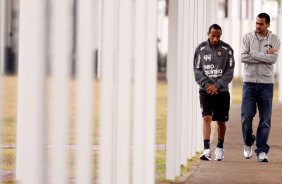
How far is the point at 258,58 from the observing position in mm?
12711

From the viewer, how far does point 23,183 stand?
13.7 ft

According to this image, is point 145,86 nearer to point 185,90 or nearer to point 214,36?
point 185,90

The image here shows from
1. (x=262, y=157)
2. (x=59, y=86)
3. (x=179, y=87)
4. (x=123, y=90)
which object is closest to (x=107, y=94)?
Result: (x=123, y=90)

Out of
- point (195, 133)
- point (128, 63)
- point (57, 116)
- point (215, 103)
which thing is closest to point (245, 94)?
point (215, 103)

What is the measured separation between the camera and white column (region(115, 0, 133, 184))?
7.31m

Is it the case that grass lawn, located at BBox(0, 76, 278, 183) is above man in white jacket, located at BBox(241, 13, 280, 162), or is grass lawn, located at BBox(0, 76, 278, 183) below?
below

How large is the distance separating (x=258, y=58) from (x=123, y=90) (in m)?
5.60

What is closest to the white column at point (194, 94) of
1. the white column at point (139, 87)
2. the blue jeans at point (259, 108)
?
the blue jeans at point (259, 108)

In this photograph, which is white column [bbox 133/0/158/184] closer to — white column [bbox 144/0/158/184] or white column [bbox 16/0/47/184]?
white column [bbox 144/0/158/184]

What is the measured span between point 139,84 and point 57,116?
3795 millimetres

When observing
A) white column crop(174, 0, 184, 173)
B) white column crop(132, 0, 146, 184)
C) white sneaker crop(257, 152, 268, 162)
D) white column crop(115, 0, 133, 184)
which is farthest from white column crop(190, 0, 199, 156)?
white column crop(115, 0, 133, 184)

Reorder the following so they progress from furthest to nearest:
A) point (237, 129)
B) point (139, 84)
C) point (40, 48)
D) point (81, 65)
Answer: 1. point (237, 129)
2. point (139, 84)
3. point (81, 65)
4. point (40, 48)

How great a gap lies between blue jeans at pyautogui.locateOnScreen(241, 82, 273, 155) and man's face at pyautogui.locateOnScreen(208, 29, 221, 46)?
664 mm

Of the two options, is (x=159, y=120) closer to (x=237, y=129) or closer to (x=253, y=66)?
(x=237, y=129)
